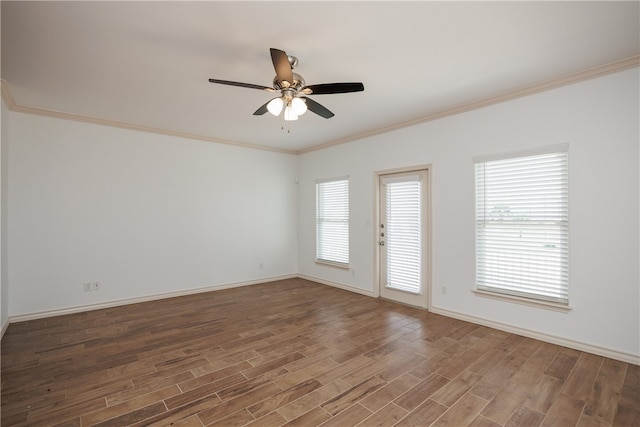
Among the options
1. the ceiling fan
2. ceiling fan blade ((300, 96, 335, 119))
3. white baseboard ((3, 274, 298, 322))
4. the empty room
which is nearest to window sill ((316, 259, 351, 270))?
the empty room

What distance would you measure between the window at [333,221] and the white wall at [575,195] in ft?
4.79

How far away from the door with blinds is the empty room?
4 centimetres

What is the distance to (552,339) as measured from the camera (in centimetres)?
328

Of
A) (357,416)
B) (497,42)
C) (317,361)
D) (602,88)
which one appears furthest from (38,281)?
(602,88)

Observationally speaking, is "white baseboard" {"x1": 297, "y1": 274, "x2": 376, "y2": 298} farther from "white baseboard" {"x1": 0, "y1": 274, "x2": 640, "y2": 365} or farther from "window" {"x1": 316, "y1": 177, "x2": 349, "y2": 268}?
"window" {"x1": 316, "y1": 177, "x2": 349, "y2": 268}

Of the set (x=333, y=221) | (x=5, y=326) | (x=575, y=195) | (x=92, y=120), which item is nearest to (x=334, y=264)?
(x=333, y=221)

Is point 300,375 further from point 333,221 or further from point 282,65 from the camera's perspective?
point 333,221

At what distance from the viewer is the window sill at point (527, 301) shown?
3.22m

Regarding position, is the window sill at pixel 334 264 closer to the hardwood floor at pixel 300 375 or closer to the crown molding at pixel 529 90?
the hardwood floor at pixel 300 375

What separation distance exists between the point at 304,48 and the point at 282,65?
0.39 metres

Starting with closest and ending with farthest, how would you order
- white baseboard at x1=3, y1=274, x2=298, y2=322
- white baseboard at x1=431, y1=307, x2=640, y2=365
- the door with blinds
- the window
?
white baseboard at x1=431, y1=307, x2=640, y2=365 < white baseboard at x1=3, y1=274, x2=298, y2=322 < the door with blinds < the window

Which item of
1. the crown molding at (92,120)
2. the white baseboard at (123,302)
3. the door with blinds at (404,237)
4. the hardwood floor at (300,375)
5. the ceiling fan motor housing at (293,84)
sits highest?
the crown molding at (92,120)

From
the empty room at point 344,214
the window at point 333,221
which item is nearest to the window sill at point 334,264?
the window at point 333,221

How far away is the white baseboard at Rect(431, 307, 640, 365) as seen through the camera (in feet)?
9.40
